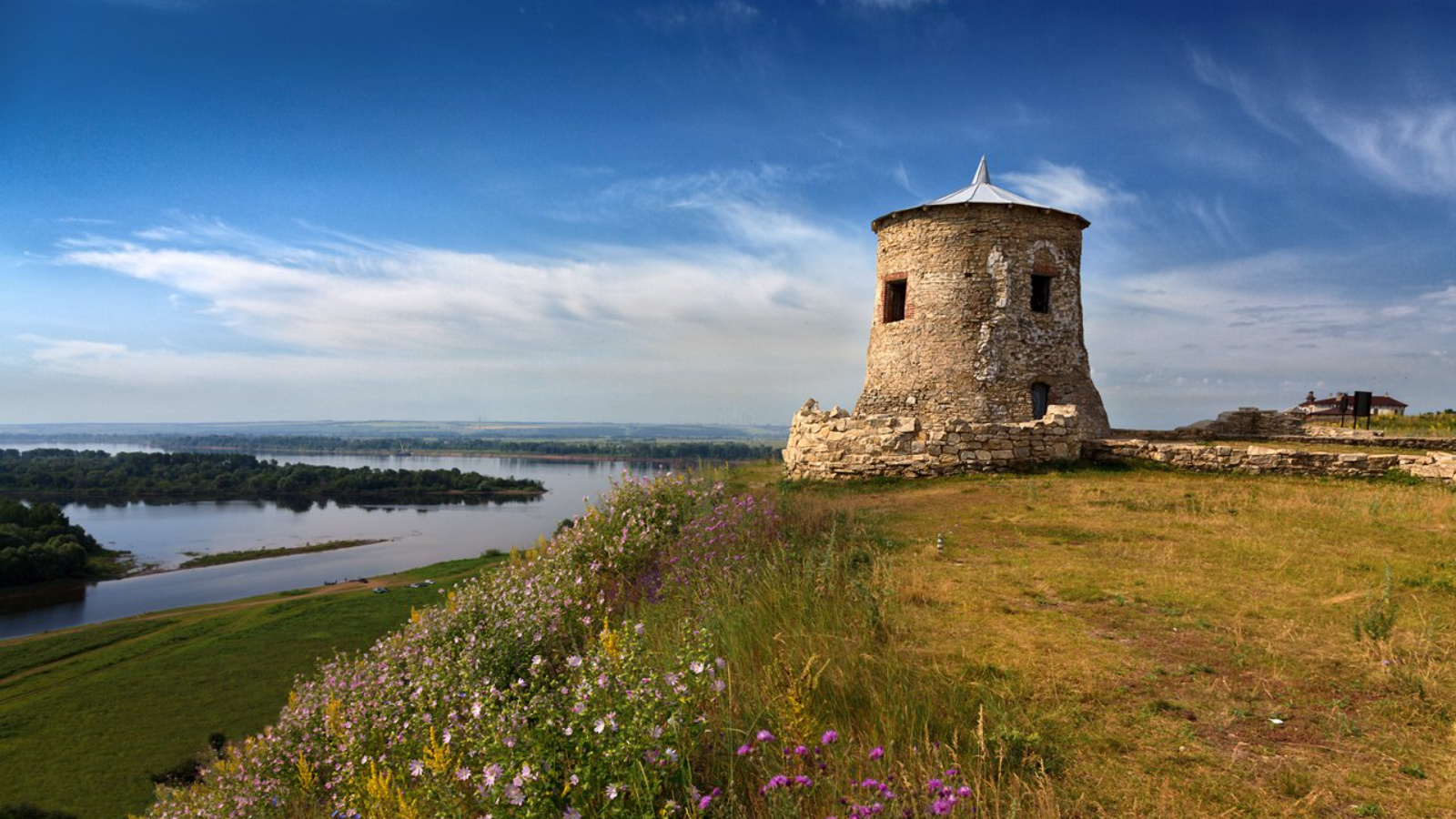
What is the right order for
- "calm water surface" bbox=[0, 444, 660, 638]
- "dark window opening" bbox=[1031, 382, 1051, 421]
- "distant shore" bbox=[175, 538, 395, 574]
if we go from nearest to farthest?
"dark window opening" bbox=[1031, 382, 1051, 421], "calm water surface" bbox=[0, 444, 660, 638], "distant shore" bbox=[175, 538, 395, 574]

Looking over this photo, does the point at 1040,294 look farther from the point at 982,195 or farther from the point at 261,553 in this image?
the point at 261,553

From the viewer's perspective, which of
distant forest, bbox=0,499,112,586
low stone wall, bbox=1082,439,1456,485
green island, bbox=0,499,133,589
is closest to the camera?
low stone wall, bbox=1082,439,1456,485

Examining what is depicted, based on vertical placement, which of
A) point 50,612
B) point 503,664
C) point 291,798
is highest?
point 503,664

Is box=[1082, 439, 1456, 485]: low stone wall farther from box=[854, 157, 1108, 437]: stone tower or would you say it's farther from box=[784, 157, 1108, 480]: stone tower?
box=[854, 157, 1108, 437]: stone tower

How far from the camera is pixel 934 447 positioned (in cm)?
1454

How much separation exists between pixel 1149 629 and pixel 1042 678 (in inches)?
67.3

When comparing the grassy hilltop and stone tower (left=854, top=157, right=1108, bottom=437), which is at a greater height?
stone tower (left=854, top=157, right=1108, bottom=437)

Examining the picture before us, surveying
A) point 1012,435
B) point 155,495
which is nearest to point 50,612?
point 1012,435

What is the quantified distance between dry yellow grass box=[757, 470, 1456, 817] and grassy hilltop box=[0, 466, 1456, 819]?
3cm

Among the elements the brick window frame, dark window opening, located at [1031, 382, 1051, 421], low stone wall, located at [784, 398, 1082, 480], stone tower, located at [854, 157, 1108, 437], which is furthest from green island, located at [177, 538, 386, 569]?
dark window opening, located at [1031, 382, 1051, 421]

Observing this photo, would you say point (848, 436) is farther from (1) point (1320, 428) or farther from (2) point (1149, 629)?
(1) point (1320, 428)

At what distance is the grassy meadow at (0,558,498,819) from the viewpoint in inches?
828

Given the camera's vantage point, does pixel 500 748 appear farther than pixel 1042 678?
No

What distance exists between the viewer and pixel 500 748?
3107mm
